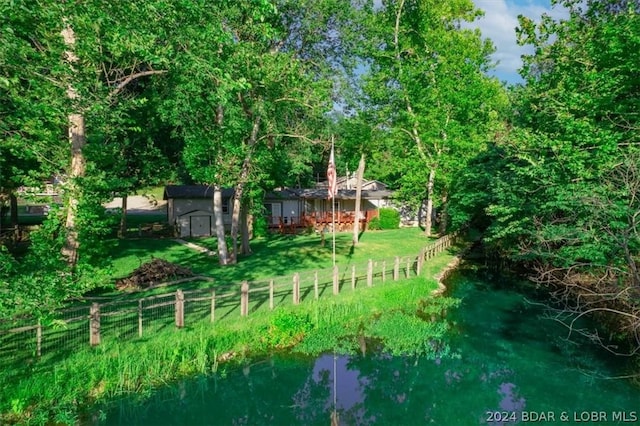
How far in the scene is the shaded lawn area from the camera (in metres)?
20.7

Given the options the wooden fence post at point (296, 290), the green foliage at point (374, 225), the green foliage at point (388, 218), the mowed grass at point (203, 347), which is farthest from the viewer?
the green foliage at point (388, 218)

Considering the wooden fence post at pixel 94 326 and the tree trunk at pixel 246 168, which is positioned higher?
the tree trunk at pixel 246 168

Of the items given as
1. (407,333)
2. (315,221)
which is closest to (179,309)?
(407,333)

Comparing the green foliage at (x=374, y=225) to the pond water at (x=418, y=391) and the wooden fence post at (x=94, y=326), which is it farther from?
the wooden fence post at (x=94, y=326)

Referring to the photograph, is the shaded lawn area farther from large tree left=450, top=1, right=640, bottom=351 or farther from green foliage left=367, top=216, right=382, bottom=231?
large tree left=450, top=1, right=640, bottom=351

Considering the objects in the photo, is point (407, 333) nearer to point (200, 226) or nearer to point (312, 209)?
point (200, 226)

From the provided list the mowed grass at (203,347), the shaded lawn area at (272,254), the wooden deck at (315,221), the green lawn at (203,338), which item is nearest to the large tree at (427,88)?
the shaded lawn area at (272,254)

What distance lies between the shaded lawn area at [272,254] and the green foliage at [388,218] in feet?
15.1

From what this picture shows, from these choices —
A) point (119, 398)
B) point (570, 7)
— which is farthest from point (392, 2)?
point (119, 398)

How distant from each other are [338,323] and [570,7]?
1730cm

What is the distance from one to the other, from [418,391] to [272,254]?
15.6 m

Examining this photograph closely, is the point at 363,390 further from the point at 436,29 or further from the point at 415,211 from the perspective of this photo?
the point at 415,211

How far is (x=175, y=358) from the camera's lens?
11.3 metres

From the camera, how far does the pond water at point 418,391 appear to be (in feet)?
32.8
